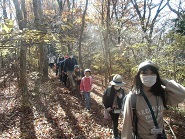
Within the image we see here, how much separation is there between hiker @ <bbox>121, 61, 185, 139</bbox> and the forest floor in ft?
12.7

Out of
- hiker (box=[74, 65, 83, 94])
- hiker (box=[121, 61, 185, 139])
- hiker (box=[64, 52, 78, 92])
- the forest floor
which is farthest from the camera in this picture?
hiker (box=[64, 52, 78, 92])

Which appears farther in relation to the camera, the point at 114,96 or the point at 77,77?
the point at 77,77

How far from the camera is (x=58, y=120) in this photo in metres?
8.91

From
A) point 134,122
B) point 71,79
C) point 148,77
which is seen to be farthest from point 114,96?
point 71,79

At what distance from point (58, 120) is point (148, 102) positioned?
21.4 feet

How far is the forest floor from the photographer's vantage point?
771cm

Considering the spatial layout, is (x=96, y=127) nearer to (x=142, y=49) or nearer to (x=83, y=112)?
(x=83, y=112)

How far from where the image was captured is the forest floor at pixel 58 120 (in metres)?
7.71

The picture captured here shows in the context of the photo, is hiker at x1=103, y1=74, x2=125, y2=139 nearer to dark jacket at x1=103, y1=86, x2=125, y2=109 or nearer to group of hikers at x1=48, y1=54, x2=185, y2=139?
dark jacket at x1=103, y1=86, x2=125, y2=109

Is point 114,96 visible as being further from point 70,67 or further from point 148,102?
point 70,67

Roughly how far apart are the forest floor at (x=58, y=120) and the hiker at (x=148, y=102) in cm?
388

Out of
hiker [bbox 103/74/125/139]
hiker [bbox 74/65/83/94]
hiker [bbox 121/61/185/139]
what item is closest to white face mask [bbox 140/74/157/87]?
hiker [bbox 121/61/185/139]

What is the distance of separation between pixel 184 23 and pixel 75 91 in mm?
6550

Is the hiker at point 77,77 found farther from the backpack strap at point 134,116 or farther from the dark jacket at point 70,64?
the backpack strap at point 134,116
